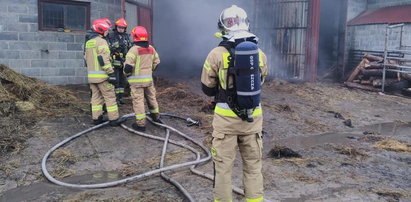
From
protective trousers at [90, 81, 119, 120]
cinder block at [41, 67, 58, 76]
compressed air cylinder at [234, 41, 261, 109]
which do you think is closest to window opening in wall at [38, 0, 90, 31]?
cinder block at [41, 67, 58, 76]

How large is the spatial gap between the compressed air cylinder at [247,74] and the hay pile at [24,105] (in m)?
3.87

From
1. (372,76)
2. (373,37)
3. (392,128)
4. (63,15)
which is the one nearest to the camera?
(392,128)

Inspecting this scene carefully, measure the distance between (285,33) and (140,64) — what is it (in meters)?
7.87

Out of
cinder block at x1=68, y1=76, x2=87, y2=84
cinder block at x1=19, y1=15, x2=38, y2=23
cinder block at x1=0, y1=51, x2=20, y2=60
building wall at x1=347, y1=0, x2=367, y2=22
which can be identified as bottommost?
cinder block at x1=68, y1=76, x2=87, y2=84

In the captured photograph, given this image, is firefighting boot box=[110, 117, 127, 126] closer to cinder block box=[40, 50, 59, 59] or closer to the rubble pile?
cinder block box=[40, 50, 59, 59]

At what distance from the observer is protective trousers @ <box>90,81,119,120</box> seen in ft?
21.2

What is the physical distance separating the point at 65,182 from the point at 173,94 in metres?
5.14

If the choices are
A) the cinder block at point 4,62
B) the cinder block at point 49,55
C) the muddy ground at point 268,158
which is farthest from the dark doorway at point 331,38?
the cinder block at point 4,62

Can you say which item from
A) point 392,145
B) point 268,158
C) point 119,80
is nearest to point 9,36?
point 119,80

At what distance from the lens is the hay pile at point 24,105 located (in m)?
5.88

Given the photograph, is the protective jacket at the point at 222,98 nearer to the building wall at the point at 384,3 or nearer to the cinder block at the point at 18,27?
the cinder block at the point at 18,27

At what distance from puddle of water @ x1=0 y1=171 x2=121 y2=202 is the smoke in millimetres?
9007

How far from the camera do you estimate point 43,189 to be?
169 inches

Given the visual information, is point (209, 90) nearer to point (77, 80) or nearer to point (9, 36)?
point (77, 80)
